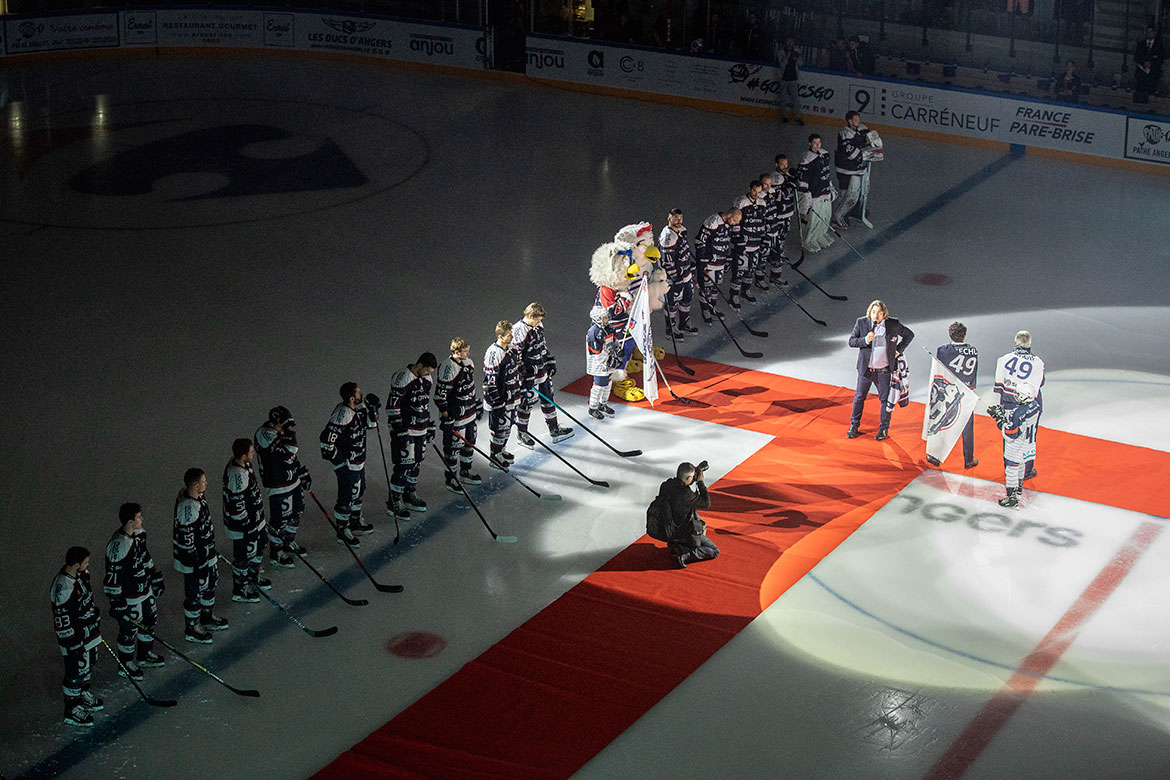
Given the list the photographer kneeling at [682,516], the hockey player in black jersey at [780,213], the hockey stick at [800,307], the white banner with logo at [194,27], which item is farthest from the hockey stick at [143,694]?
the white banner with logo at [194,27]

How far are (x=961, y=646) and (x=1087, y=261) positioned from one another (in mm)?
9353

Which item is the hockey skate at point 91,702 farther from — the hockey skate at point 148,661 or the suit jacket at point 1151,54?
the suit jacket at point 1151,54

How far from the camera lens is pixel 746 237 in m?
16.1

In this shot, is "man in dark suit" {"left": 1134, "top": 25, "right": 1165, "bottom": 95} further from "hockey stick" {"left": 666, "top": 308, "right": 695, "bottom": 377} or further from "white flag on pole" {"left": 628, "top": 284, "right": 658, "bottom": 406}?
"white flag on pole" {"left": 628, "top": 284, "right": 658, "bottom": 406}

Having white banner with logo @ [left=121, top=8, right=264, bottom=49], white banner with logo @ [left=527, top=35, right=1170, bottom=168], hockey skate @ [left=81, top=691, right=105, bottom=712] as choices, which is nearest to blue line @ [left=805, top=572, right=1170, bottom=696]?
hockey skate @ [left=81, top=691, right=105, bottom=712]

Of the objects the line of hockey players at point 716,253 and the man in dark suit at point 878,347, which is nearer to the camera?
the man in dark suit at point 878,347

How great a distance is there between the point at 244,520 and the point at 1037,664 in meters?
5.99

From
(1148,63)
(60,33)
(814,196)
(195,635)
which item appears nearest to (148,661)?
(195,635)

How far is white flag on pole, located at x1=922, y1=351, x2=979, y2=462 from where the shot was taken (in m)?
12.4

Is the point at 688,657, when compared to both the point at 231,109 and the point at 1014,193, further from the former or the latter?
the point at 231,109

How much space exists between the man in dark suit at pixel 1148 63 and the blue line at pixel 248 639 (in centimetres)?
1413

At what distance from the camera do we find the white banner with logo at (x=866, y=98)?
2136 centimetres

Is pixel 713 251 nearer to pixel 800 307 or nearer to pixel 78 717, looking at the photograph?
pixel 800 307

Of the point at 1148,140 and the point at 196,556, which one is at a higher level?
the point at 1148,140
